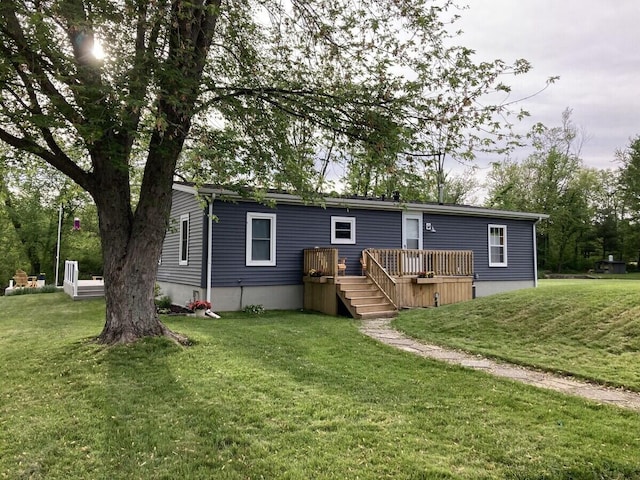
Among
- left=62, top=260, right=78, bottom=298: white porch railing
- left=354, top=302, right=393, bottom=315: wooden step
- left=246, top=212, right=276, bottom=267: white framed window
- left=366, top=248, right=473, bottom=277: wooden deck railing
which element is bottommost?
left=354, top=302, right=393, bottom=315: wooden step

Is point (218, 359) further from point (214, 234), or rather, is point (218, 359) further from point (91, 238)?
point (91, 238)

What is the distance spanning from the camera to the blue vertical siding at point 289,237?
11.8m

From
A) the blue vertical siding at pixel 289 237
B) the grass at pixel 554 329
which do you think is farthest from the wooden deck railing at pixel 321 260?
the grass at pixel 554 329

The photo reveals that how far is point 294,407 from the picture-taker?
4.18m

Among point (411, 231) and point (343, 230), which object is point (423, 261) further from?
point (343, 230)

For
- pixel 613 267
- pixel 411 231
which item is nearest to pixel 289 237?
pixel 411 231

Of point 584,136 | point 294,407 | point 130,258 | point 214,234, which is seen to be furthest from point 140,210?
point 584,136

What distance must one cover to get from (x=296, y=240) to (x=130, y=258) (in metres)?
6.63

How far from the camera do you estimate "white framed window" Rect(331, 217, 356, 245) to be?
44.1ft

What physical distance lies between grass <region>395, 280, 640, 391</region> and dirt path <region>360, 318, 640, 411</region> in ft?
0.82

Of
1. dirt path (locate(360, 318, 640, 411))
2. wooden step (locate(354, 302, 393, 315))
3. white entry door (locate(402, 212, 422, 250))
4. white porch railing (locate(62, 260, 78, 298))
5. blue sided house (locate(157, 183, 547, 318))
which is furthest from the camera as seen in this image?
white porch railing (locate(62, 260, 78, 298))

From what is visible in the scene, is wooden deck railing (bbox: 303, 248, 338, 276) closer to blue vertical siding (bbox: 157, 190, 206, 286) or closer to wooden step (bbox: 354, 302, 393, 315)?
wooden step (bbox: 354, 302, 393, 315)

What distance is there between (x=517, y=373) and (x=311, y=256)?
759 cm

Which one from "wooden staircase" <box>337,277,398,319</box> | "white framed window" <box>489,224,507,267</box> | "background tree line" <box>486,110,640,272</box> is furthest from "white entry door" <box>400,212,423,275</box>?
"background tree line" <box>486,110,640,272</box>
